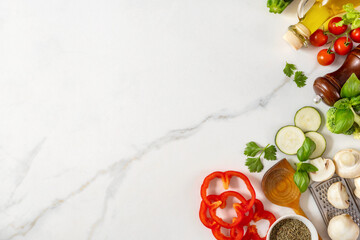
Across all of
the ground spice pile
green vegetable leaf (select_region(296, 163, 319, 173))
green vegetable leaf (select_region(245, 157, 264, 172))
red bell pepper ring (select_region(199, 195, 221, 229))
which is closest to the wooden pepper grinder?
green vegetable leaf (select_region(296, 163, 319, 173))

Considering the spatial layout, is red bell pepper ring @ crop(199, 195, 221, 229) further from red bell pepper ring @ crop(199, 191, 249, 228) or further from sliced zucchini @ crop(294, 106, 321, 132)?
sliced zucchini @ crop(294, 106, 321, 132)

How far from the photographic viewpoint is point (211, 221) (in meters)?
1.59

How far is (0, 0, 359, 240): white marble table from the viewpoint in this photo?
5.39 ft

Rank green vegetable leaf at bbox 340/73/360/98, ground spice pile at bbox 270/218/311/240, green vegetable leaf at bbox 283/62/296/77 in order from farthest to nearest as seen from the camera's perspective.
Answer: green vegetable leaf at bbox 283/62/296/77 → ground spice pile at bbox 270/218/311/240 → green vegetable leaf at bbox 340/73/360/98

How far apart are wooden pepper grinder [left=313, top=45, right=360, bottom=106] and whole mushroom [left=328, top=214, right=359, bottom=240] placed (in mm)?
443

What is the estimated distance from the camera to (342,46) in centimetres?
158

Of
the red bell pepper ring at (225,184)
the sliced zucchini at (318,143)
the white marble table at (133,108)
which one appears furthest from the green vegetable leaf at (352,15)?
the red bell pepper ring at (225,184)

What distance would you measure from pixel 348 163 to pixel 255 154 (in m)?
0.35

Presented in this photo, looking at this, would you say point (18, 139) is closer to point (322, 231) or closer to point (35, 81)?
point (35, 81)

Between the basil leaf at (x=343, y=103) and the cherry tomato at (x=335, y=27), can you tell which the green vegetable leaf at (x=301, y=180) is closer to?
the basil leaf at (x=343, y=103)

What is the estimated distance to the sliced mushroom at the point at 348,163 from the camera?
60.1 inches

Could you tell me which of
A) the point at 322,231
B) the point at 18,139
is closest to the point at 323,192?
the point at 322,231

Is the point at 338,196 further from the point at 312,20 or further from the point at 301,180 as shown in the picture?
the point at 312,20

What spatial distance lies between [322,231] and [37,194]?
1.18m
